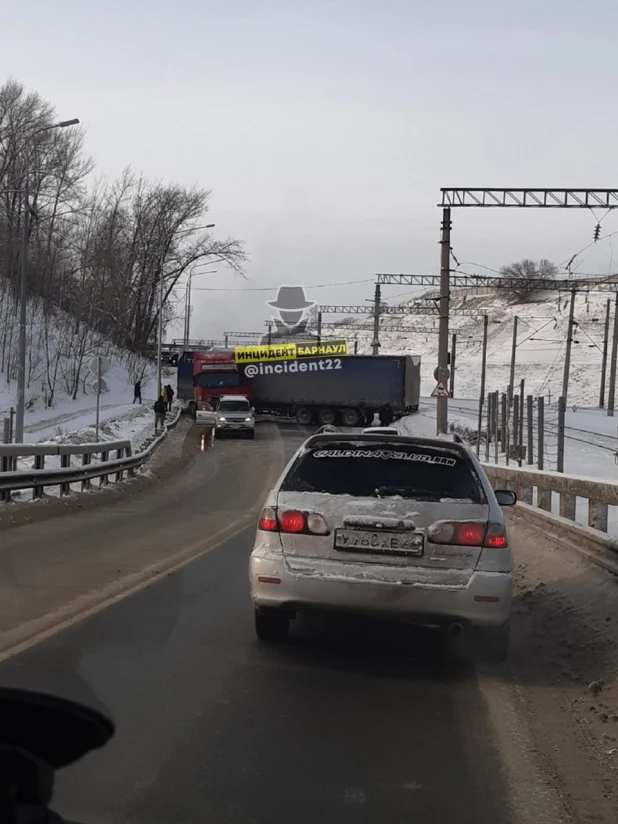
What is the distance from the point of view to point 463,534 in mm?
6250

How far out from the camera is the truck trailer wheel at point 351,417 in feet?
168

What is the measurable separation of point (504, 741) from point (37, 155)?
58560 mm

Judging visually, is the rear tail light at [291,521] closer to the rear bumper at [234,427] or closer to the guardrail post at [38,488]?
the guardrail post at [38,488]

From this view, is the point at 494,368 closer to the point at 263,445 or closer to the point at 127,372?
the point at 127,372

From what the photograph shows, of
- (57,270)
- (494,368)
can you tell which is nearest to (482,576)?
(57,270)

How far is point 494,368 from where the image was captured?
12731cm

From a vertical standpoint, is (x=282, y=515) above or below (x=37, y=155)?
below

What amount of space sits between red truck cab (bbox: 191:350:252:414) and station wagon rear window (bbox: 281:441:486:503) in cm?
4171

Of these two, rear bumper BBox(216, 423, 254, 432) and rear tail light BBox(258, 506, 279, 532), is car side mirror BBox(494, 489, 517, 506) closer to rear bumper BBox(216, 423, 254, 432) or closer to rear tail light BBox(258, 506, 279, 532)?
rear tail light BBox(258, 506, 279, 532)

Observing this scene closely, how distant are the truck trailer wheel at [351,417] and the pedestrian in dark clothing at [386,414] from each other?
4.19 ft

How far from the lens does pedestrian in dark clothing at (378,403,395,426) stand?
50.3 metres

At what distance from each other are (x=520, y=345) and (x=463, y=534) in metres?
138

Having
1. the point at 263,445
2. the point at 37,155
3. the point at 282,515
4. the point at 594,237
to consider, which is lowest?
the point at 263,445

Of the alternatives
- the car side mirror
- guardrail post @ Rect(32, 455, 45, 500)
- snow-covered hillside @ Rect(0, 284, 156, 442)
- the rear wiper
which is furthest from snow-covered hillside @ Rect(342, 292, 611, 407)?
the rear wiper
